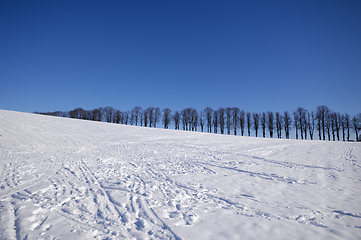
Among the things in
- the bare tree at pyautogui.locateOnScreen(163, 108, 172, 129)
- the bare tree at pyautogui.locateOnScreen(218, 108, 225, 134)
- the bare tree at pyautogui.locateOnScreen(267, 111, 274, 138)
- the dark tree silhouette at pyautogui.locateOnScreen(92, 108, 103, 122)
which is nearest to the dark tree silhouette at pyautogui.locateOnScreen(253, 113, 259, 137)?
the bare tree at pyautogui.locateOnScreen(267, 111, 274, 138)

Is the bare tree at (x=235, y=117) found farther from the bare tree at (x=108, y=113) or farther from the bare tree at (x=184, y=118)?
the bare tree at (x=108, y=113)

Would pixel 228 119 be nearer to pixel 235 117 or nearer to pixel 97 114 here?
pixel 235 117

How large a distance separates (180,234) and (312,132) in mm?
61461

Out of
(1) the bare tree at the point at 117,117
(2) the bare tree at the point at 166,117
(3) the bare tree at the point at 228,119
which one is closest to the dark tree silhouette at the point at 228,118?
(3) the bare tree at the point at 228,119

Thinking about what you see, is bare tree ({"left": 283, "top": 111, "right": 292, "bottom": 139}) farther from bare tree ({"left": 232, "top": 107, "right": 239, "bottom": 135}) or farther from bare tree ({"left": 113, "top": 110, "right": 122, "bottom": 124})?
bare tree ({"left": 113, "top": 110, "right": 122, "bottom": 124})

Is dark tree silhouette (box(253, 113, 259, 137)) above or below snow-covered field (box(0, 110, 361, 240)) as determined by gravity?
above

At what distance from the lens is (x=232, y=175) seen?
7742 millimetres

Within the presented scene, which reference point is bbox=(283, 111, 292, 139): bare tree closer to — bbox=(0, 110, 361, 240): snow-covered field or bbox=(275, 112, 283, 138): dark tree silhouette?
bbox=(275, 112, 283, 138): dark tree silhouette

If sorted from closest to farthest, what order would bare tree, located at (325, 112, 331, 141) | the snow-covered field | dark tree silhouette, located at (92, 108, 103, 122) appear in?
the snow-covered field, bare tree, located at (325, 112, 331, 141), dark tree silhouette, located at (92, 108, 103, 122)

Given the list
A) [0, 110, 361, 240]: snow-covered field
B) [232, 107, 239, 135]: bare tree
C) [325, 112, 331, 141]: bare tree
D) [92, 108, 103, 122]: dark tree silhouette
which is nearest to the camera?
[0, 110, 361, 240]: snow-covered field

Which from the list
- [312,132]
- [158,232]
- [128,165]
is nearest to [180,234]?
[158,232]

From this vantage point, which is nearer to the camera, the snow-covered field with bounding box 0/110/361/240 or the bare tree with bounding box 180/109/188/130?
the snow-covered field with bounding box 0/110/361/240

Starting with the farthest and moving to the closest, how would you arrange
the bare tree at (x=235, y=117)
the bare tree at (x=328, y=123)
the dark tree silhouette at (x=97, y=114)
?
the dark tree silhouette at (x=97, y=114)
the bare tree at (x=235, y=117)
the bare tree at (x=328, y=123)

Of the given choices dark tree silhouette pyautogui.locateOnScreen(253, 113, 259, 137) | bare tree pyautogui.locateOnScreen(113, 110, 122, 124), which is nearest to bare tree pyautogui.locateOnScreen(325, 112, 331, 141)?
dark tree silhouette pyautogui.locateOnScreen(253, 113, 259, 137)
